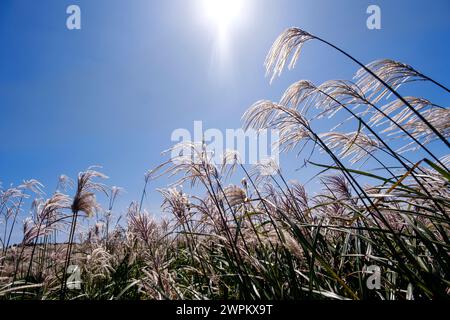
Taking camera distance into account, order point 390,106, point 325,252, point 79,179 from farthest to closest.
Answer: point 79,179, point 325,252, point 390,106

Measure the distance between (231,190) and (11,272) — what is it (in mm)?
4173

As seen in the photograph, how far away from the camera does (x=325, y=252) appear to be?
264cm

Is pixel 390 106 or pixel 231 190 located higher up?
pixel 390 106

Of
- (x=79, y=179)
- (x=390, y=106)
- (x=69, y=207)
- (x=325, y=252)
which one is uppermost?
(x=390, y=106)

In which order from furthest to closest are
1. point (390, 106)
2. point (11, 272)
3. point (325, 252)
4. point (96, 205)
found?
point (11, 272), point (96, 205), point (325, 252), point (390, 106)

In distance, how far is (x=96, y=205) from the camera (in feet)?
10.5
